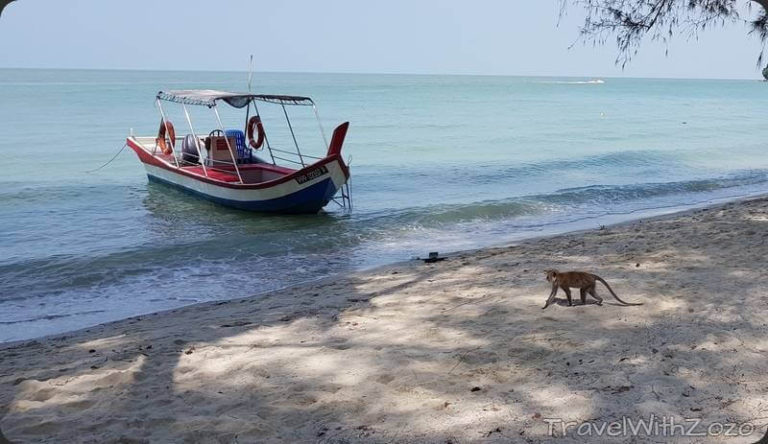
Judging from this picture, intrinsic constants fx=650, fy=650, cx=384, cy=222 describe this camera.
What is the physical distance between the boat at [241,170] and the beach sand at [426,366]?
255 inches

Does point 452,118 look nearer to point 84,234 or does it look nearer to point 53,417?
point 84,234

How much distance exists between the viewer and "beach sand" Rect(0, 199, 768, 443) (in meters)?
2.96

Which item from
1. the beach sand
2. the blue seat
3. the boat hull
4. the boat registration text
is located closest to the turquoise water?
the boat hull

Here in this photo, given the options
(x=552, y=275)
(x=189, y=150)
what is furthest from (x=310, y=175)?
(x=552, y=275)

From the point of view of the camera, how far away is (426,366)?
3580 millimetres

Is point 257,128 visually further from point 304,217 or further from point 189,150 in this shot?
point 304,217

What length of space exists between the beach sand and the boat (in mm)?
6468

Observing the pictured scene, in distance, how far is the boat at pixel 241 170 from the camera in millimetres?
12102

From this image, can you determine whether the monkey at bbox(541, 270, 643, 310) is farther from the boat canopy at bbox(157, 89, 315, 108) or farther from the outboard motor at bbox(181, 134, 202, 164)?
the outboard motor at bbox(181, 134, 202, 164)

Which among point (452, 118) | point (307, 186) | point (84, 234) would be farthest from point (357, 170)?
point (452, 118)

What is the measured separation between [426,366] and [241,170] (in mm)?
11135

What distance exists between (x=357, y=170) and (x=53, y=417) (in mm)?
16540

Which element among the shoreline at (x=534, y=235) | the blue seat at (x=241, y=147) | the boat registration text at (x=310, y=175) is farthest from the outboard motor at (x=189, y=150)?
the shoreline at (x=534, y=235)

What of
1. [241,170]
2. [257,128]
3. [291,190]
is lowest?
[291,190]
